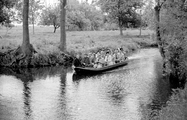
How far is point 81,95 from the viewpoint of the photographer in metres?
15.8

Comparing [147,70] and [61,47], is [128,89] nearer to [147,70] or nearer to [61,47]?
[147,70]

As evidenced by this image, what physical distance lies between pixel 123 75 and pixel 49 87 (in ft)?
21.9

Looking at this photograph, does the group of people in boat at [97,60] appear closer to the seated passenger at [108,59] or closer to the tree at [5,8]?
the seated passenger at [108,59]

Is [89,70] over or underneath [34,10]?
underneath

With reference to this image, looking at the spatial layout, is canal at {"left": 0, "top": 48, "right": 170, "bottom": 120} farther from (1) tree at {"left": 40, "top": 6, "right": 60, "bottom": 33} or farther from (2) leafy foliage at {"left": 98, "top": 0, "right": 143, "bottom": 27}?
(1) tree at {"left": 40, "top": 6, "right": 60, "bottom": 33}

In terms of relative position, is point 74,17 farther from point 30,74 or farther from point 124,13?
point 30,74

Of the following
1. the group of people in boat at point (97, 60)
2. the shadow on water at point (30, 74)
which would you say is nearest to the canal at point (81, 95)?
the shadow on water at point (30, 74)

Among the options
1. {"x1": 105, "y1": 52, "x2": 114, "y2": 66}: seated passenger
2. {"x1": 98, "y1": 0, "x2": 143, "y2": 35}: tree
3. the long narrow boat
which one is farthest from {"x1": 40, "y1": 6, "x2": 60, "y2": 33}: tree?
the long narrow boat

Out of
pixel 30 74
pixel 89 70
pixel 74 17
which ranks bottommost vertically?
pixel 30 74

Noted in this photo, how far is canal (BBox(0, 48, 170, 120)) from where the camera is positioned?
12633mm

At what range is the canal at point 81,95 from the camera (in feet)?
41.4

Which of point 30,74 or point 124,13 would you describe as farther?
point 124,13

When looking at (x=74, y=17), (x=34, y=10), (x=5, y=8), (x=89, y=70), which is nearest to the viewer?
(x=89, y=70)

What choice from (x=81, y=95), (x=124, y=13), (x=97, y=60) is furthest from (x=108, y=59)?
(x=124, y=13)
